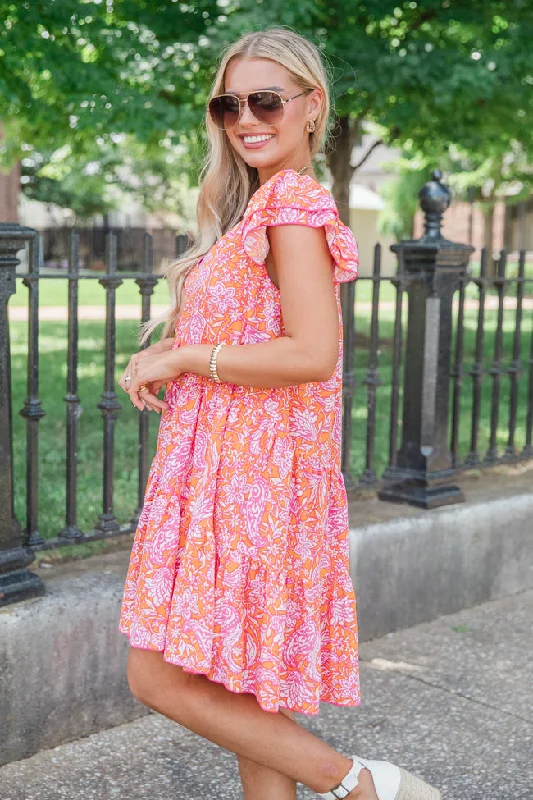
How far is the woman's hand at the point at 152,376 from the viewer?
2.19 m

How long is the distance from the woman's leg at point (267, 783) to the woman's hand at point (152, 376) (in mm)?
770

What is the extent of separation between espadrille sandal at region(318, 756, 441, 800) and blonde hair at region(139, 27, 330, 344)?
1.13 m

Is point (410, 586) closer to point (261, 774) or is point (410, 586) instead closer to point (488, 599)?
point (488, 599)

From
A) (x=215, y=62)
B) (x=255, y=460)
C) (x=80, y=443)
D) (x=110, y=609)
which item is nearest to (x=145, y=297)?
(x=110, y=609)

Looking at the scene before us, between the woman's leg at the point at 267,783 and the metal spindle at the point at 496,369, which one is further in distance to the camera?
the metal spindle at the point at 496,369

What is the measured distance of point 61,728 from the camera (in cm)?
318

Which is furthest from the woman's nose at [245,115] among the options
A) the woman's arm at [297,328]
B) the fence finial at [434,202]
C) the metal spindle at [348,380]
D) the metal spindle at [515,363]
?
the metal spindle at [515,363]

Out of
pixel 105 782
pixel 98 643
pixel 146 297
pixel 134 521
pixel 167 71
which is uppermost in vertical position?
pixel 167 71

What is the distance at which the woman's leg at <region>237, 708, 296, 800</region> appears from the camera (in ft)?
7.41

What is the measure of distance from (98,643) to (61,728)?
0.28 metres

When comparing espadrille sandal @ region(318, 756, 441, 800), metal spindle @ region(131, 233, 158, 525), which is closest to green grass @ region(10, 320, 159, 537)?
metal spindle @ region(131, 233, 158, 525)

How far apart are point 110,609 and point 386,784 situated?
1.25 m

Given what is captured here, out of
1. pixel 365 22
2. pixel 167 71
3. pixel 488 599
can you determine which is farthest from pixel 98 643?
pixel 365 22

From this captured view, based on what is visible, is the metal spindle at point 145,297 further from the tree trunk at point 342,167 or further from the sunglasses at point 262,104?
the tree trunk at point 342,167
